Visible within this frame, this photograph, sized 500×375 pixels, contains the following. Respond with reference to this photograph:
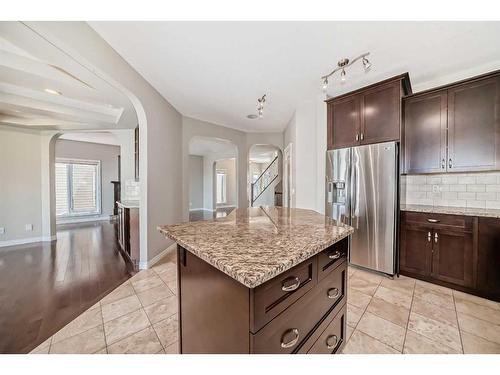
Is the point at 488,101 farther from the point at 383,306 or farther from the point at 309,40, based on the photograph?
the point at 383,306

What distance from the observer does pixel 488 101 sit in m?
2.12

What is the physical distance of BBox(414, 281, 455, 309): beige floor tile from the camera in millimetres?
1965

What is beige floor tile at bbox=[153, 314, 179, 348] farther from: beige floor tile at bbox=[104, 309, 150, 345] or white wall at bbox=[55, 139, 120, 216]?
white wall at bbox=[55, 139, 120, 216]

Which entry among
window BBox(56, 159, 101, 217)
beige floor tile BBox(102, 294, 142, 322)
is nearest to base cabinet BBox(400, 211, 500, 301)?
beige floor tile BBox(102, 294, 142, 322)

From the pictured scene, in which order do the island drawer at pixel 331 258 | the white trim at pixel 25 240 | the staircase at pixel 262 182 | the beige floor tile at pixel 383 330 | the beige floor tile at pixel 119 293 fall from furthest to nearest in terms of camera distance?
1. the staircase at pixel 262 182
2. the white trim at pixel 25 240
3. the beige floor tile at pixel 119 293
4. the beige floor tile at pixel 383 330
5. the island drawer at pixel 331 258

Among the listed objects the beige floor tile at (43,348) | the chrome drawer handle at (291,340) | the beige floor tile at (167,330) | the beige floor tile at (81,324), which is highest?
the chrome drawer handle at (291,340)

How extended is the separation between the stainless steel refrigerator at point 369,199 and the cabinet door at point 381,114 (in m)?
0.13

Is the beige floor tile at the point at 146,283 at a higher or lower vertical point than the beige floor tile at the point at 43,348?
lower

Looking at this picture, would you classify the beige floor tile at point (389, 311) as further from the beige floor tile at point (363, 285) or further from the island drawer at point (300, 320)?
the island drawer at point (300, 320)

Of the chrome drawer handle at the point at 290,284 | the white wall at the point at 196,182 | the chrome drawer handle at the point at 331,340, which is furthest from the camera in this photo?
the white wall at the point at 196,182

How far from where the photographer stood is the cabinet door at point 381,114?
7.88ft

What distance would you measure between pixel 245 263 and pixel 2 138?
591 cm

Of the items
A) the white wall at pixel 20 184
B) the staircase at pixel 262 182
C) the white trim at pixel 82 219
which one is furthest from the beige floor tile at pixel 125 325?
the staircase at pixel 262 182
